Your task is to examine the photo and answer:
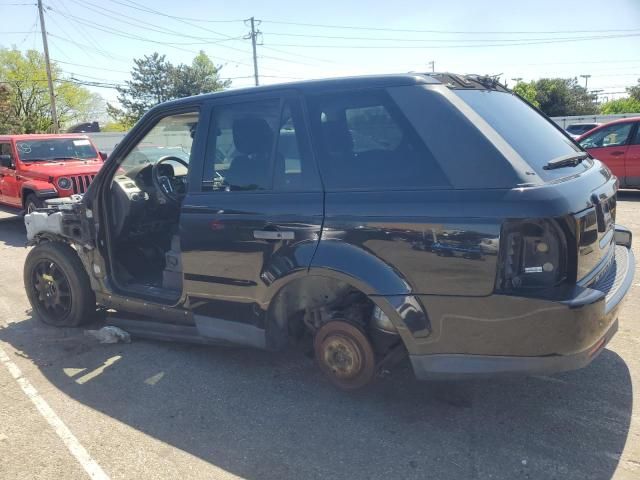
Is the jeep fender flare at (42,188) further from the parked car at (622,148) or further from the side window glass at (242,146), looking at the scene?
the parked car at (622,148)

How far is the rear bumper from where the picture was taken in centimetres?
241

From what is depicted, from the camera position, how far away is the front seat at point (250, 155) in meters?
3.26

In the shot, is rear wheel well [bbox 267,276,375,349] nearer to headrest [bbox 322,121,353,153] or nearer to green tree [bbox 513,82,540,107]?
headrest [bbox 322,121,353,153]

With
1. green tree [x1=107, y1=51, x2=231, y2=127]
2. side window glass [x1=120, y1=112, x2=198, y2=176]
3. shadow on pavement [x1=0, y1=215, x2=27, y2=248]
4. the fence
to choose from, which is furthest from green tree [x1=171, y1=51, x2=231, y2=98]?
side window glass [x1=120, y1=112, x2=198, y2=176]

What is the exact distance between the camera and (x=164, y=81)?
56.4 m

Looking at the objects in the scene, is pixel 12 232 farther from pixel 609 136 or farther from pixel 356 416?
pixel 609 136

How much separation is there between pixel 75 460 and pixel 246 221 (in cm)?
159

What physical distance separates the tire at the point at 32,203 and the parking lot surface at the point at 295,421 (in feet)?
20.2

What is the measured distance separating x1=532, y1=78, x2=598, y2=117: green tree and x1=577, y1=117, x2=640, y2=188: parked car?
144 ft

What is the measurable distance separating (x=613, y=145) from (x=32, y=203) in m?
11.0

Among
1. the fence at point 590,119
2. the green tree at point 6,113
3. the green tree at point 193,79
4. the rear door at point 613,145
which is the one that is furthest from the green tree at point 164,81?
the rear door at point 613,145

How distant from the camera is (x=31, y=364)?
4.01 metres

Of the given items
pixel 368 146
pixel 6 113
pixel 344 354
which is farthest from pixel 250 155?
pixel 6 113

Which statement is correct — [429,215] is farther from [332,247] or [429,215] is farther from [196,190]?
[196,190]
